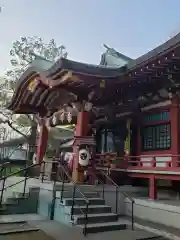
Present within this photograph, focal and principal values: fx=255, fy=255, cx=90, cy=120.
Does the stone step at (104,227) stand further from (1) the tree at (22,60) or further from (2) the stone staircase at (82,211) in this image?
(1) the tree at (22,60)

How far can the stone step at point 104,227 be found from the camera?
5859 millimetres

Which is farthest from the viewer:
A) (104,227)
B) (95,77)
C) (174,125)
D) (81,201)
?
(174,125)

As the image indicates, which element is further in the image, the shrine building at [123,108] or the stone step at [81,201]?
the shrine building at [123,108]

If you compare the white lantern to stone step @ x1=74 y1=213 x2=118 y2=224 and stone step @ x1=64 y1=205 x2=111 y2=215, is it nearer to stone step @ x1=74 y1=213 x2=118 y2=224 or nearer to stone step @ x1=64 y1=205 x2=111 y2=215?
stone step @ x1=64 y1=205 x2=111 y2=215

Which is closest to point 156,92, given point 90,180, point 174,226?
point 90,180

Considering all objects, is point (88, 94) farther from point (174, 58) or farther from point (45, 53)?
point (45, 53)

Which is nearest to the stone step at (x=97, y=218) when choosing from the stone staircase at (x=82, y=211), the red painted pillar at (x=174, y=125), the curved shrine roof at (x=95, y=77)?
the stone staircase at (x=82, y=211)

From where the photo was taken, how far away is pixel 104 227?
6.05 metres

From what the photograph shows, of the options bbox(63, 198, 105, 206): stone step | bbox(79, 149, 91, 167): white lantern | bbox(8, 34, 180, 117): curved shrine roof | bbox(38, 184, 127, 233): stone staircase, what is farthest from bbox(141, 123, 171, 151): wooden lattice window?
bbox(63, 198, 105, 206): stone step

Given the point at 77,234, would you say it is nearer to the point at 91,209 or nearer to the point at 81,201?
the point at 91,209

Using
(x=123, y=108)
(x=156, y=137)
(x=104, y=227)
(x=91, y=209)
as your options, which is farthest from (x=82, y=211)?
(x=123, y=108)

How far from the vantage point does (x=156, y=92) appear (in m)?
9.38

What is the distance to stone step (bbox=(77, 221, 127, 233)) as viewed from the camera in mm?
5859

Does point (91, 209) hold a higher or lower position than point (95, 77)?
lower
